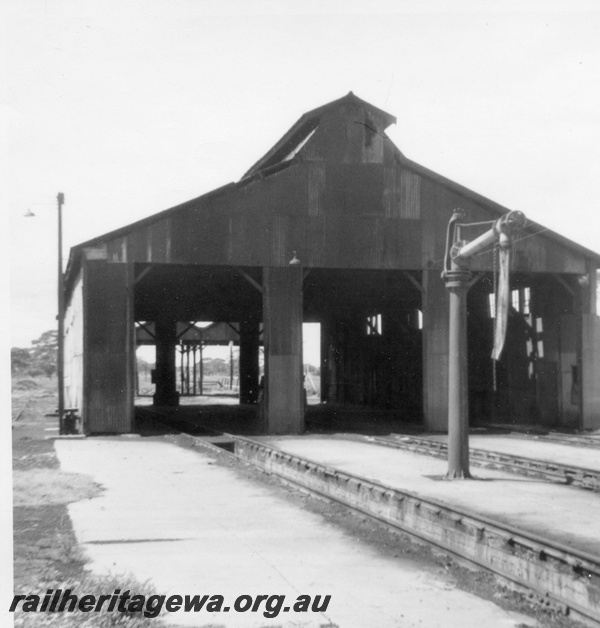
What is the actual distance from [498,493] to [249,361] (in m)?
36.4

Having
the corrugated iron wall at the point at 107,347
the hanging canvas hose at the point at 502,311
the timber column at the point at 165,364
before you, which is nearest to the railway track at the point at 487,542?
the hanging canvas hose at the point at 502,311

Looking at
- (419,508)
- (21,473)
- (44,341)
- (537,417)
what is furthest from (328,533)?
(44,341)

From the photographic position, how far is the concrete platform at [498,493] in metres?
10.5

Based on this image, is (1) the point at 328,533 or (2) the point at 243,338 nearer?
(1) the point at 328,533

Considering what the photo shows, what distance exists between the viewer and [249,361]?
161ft

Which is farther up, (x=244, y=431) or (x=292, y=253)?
(x=292, y=253)

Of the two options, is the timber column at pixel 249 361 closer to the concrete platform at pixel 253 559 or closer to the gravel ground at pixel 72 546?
the gravel ground at pixel 72 546

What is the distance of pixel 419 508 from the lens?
11453 millimetres

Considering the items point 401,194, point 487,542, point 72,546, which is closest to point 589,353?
point 401,194

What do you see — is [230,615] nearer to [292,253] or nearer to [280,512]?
[280,512]

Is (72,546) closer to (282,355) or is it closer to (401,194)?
(282,355)

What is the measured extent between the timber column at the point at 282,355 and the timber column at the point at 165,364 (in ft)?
70.0

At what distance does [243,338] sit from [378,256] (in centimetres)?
2436
